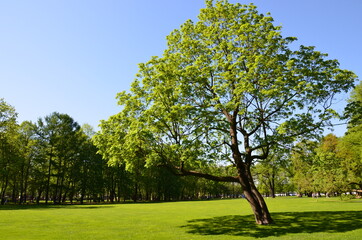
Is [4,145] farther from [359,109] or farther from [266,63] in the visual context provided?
[359,109]

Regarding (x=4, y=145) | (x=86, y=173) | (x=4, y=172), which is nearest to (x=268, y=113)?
(x=4, y=172)

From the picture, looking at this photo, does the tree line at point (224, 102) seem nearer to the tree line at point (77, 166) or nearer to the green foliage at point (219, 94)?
the green foliage at point (219, 94)

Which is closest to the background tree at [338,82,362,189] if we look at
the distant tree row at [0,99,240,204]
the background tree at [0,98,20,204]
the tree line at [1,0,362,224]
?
the tree line at [1,0,362,224]

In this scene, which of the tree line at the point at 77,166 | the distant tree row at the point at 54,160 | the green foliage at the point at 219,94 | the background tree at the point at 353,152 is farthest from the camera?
the distant tree row at the point at 54,160

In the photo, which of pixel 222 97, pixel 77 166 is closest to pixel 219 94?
pixel 222 97

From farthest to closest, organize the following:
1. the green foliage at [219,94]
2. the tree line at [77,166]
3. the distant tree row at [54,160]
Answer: the distant tree row at [54,160]
the tree line at [77,166]
the green foliage at [219,94]

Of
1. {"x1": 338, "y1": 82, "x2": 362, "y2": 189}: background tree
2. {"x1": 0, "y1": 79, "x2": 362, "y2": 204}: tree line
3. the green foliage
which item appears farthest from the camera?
{"x1": 0, "y1": 79, "x2": 362, "y2": 204}: tree line

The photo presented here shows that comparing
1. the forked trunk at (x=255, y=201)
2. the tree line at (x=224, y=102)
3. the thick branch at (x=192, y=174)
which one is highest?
the tree line at (x=224, y=102)

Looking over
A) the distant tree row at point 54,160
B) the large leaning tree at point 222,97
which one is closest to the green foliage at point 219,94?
the large leaning tree at point 222,97

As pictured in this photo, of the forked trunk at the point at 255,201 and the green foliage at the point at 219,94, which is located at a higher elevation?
the green foliage at the point at 219,94

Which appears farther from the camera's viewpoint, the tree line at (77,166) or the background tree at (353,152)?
the tree line at (77,166)

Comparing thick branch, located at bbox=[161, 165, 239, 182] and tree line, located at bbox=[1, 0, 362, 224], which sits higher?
tree line, located at bbox=[1, 0, 362, 224]

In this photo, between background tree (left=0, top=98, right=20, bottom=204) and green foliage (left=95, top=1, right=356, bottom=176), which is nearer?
green foliage (left=95, top=1, right=356, bottom=176)

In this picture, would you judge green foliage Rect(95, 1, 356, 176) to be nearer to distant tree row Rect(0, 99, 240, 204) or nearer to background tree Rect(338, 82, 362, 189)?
background tree Rect(338, 82, 362, 189)
